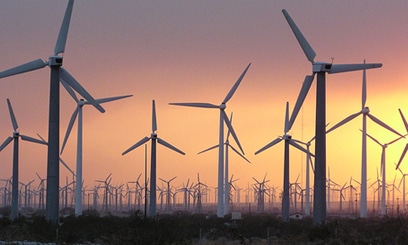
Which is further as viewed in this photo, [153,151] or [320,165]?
[153,151]

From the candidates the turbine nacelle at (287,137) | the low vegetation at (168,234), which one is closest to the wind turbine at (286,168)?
the turbine nacelle at (287,137)

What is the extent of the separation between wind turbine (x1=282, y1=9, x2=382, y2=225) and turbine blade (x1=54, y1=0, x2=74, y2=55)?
58.0 ft

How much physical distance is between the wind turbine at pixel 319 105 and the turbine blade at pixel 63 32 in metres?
17.7

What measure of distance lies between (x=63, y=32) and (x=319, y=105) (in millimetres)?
21975

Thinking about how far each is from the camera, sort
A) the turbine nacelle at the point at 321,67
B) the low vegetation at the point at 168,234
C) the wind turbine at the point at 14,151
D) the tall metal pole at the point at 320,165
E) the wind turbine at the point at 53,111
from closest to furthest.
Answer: the low vegetation at the point at 168,234, the wind turbine at the point at 53,111, the tall metal pole at the point at 320,165, the turbine nacelle at the point at 321,67, the wind turbine at the point at 14,151

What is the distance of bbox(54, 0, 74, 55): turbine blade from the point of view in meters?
79.3

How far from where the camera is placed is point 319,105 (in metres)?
76.1

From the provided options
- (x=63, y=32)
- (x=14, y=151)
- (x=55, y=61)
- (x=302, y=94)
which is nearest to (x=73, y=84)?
(x=55, y=61)

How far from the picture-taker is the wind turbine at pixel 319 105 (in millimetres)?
74125

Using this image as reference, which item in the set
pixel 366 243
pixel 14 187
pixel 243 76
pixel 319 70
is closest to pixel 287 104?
pixel 243 76

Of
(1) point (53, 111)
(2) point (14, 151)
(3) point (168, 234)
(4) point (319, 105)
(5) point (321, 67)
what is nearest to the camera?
(3) point (168, 234)

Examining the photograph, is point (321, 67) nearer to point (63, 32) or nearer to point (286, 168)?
point (63, 32)

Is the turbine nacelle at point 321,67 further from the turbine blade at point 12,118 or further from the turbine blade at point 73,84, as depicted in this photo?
the turbine blade at point 12,118

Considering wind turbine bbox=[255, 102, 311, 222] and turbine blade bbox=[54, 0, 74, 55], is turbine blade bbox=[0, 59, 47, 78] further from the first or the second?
wind turbine bbox=[255, 102, 311, 222]
